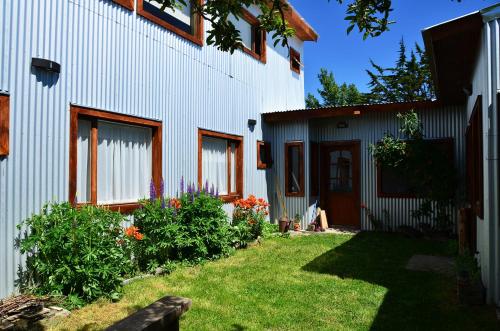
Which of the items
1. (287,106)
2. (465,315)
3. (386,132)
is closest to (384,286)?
(465,315)

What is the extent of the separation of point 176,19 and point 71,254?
512 centimetres

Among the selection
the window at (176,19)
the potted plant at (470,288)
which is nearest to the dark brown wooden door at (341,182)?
the window at (176,19)

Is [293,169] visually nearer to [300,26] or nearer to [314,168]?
[314,168]

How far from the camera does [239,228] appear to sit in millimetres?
7852

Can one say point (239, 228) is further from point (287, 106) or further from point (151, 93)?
point (287, 106)

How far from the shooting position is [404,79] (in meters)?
25.0

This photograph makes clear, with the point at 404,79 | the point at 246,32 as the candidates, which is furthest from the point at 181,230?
the point at 404,79

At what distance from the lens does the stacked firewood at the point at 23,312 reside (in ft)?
12.4

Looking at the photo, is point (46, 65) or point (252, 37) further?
point (252, 37)

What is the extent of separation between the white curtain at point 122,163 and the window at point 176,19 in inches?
80.9

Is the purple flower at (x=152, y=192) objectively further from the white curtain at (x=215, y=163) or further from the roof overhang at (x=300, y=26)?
the roof overhang at (x=300, y=26)

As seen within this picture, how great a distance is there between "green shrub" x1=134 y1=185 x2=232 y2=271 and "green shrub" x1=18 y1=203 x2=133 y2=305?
128 centimetres

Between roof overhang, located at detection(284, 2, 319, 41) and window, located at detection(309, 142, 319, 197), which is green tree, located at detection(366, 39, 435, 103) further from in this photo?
window, located at detection(309, 142, 319, 197)

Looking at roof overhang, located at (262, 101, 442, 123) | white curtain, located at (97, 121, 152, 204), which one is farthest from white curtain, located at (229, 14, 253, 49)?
white curtain, located at (97, 121, 152, 204)
